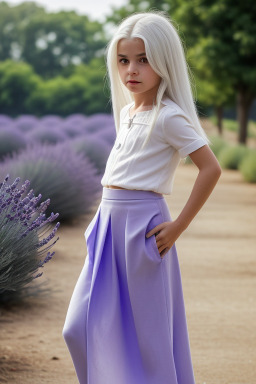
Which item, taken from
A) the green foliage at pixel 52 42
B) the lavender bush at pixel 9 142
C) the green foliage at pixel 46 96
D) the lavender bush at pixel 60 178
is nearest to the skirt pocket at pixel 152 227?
the lavender bush at pixel 60 178

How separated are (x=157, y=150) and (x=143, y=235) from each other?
32 cm

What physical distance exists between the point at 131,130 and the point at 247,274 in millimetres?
4306

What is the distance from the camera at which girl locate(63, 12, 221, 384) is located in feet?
8.87

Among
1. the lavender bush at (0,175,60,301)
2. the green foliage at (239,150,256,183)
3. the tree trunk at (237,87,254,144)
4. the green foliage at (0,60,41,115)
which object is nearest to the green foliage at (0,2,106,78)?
the green foliage at (0,60,41,115)

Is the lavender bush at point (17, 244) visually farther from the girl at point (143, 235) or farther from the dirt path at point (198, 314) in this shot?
the dirt path at point (198, 314)

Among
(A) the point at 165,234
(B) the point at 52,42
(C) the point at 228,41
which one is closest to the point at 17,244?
(A) the point at 165,234

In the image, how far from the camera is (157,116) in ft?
9.04

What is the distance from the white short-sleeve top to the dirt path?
150 cm

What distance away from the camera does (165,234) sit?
268cm

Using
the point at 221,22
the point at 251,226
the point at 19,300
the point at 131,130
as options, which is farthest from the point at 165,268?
the point at 221,22

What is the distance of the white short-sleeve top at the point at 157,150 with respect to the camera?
107 inches

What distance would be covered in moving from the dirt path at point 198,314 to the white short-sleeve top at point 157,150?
1.50 meters

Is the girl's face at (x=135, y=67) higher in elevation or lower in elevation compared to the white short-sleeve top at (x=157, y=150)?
higher

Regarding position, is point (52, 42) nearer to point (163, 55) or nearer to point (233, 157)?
point (233, 157)
